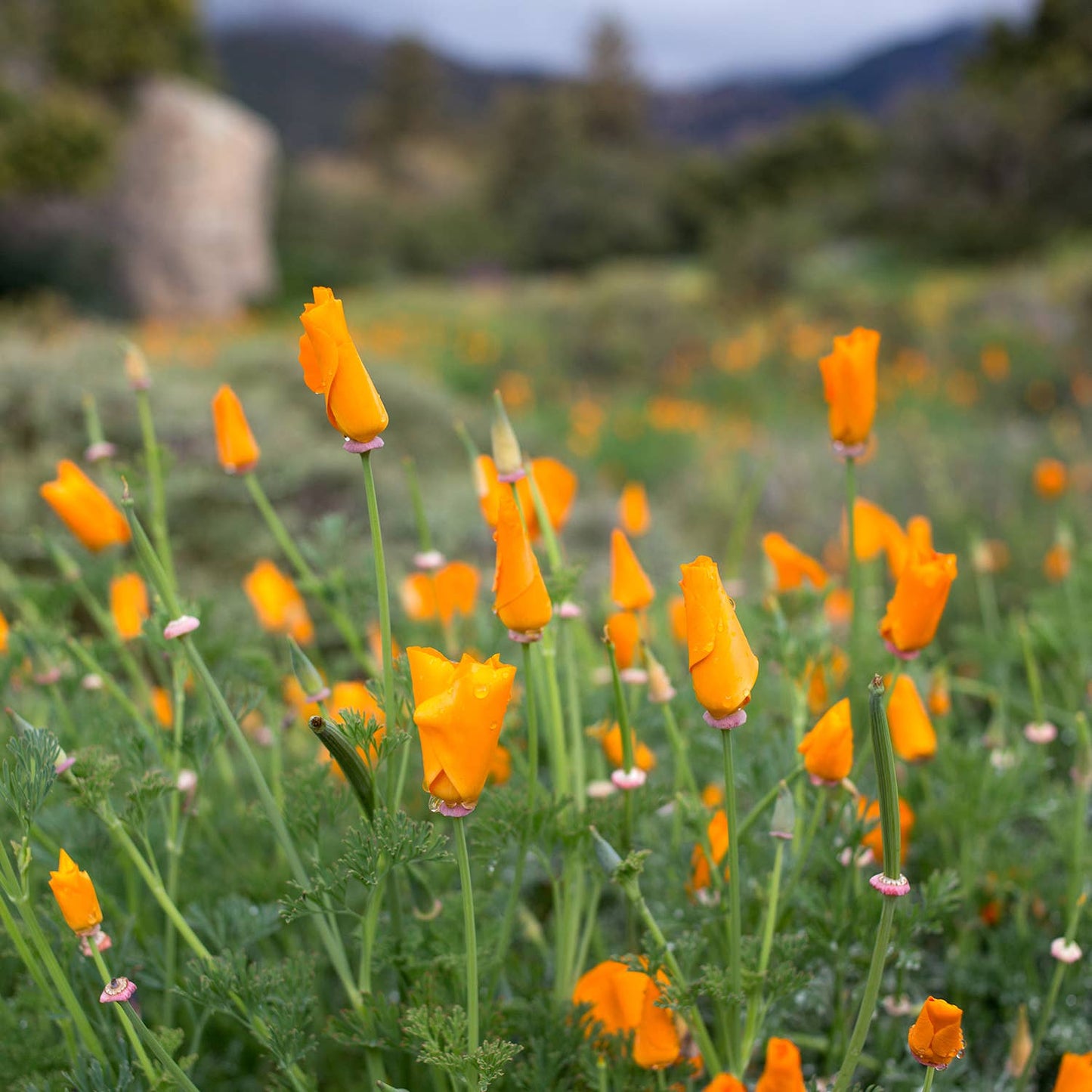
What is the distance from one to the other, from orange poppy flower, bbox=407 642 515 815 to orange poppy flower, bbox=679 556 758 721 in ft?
0.39

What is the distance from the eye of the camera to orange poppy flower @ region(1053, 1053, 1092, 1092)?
2.22 feet

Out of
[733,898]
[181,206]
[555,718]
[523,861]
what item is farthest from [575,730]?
[181,206]

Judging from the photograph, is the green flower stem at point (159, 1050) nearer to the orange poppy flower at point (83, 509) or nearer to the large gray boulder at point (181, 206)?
the orange poppy flower at point (83, 509)

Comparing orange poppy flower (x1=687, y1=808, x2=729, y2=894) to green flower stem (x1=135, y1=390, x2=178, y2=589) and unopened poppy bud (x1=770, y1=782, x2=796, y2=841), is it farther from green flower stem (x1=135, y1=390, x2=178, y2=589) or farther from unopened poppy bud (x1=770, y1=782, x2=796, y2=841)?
green flower stem (x1=135, y1=390, x2=178, y2=589)

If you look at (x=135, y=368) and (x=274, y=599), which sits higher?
(x=135, y=368)

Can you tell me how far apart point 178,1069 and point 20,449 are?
10.9ft

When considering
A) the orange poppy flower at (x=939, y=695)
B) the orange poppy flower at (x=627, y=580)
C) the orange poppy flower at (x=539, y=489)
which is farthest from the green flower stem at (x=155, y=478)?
the orange poppy flower at (x=939, y=695)

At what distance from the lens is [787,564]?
1.10 m

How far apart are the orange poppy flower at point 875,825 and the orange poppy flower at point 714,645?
0.29 meters

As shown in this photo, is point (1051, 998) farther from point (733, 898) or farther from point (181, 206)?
point (181, 206)

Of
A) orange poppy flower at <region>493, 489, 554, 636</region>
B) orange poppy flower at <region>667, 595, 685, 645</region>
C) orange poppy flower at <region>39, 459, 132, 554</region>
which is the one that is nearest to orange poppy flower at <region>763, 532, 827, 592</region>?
orange poppy flower at <region>667, 595, 685, 645</region>

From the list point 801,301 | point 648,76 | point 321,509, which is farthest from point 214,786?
point 648,76

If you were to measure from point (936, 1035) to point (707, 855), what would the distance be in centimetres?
29

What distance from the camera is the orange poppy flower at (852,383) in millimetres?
847
